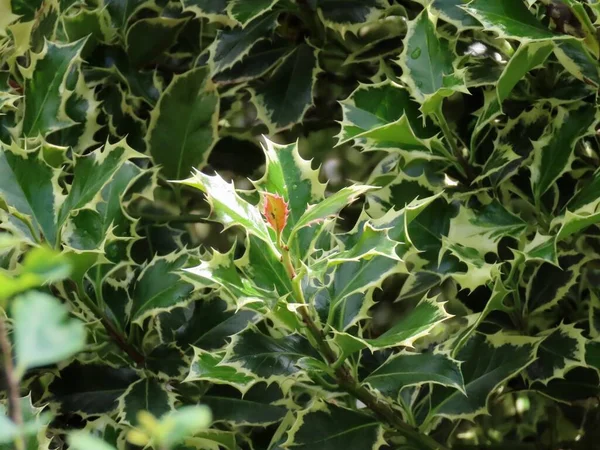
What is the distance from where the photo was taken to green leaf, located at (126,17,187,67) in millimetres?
1222

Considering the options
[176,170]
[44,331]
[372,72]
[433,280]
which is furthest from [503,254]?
[44,331]

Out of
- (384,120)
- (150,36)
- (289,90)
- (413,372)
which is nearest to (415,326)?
(413,372)

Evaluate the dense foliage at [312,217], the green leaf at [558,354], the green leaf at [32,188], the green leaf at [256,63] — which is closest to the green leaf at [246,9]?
the dense foliage at [312,217]

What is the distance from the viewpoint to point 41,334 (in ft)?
0.77

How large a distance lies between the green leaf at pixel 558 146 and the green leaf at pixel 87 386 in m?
0.58

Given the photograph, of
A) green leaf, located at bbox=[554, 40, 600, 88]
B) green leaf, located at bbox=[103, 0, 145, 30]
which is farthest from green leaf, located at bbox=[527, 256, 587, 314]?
green leaf, located at bbox=[103, 0, 145, 30]

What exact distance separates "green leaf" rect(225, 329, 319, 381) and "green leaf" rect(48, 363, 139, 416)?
239mm

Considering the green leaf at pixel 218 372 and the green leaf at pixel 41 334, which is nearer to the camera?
the green leaf at pixel 41 334

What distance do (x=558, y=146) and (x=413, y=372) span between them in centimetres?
35

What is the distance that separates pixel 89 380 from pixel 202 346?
0.15 meters

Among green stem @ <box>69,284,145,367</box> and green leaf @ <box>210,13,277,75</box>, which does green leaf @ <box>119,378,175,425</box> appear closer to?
green stem @ <box>69,284,145,367</box>

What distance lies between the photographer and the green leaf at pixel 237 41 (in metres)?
1.12

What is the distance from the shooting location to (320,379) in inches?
32.5

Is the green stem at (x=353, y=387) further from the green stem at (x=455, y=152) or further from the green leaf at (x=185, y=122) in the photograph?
the green leaf at (x=185, y=122)
